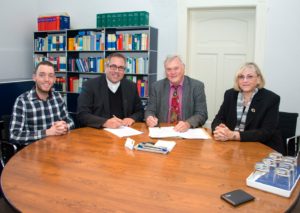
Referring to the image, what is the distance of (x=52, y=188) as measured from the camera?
132 centimetres

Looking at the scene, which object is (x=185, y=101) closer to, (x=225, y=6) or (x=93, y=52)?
(x=225, y=6)

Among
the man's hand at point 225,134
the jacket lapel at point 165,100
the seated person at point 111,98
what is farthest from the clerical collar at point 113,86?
the man's hand at point 225,134

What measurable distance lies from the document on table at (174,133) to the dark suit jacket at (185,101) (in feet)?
0.99

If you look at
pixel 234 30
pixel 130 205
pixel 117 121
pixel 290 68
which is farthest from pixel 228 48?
pixel 130 205

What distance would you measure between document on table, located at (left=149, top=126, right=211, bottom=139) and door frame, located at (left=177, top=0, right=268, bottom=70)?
221cm

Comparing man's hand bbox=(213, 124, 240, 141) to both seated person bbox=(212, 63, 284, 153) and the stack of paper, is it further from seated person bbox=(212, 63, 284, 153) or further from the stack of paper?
the stack of paper

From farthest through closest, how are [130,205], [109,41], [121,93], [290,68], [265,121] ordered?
1. [109,41]
2. [290,68]
3. [121,93]
4. [265,121]
5. [130,205]

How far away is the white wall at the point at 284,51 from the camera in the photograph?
3.97 metres

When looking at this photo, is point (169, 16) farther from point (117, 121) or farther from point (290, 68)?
point (117, 121)

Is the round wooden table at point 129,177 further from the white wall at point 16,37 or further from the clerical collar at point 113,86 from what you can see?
the white wall at point 16,37

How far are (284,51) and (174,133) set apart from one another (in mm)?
2570

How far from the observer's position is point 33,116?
2373mm

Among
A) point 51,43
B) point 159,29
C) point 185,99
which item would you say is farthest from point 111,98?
point 51,43

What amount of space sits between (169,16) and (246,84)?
8.45 ft
